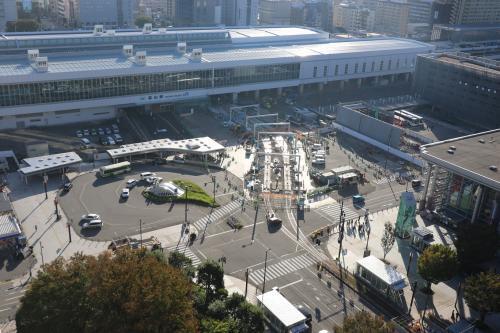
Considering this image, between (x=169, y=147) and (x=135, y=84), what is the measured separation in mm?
18639

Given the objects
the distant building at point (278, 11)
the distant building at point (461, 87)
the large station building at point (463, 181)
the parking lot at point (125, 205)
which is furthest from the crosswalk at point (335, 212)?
the distant building at point (278, 11)

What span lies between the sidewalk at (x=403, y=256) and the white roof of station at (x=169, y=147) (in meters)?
23.8

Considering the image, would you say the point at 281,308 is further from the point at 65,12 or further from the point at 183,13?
the point at 65,12

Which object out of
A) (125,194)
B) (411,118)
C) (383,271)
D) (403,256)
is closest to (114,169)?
(125,194)

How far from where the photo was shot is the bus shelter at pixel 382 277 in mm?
42750

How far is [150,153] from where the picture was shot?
68688mm

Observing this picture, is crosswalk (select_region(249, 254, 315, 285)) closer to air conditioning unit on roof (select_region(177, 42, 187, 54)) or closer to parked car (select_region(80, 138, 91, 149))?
parked car (select_region(80, 138, 91, 149))

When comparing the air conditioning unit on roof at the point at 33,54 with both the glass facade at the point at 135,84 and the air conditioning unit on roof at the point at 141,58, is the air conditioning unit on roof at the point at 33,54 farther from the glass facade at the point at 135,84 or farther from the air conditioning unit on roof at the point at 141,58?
the air conditioning unit on roof at the point at 141,58

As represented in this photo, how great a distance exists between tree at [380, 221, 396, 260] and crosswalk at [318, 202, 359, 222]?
394 cm

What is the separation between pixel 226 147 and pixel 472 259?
39.0 m

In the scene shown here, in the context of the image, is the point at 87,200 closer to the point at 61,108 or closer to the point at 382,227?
the point at 61,108

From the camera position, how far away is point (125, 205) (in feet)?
184

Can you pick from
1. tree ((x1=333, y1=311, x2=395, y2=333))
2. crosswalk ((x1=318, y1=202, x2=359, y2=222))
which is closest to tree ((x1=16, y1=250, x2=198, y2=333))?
tree ((x1=333, y1=311, x2=395, y2=333))

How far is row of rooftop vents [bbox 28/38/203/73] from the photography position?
73.7 m
